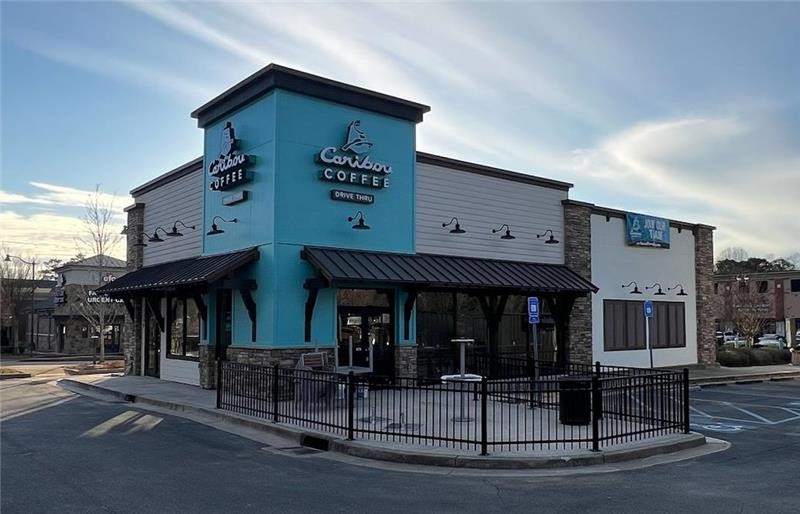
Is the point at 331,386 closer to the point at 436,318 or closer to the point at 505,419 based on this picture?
the point at 505,419

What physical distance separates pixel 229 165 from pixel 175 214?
5.49 m

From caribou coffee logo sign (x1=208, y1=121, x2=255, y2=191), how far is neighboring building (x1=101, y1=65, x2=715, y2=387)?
0.20 ft

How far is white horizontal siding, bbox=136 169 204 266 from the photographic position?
73.5 feet

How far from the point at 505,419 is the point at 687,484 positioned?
17.7ft

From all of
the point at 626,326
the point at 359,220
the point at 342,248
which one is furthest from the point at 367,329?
the point at 626,326

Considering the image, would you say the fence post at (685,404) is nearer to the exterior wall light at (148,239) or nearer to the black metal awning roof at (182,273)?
the black metal awning roof at (182,273)

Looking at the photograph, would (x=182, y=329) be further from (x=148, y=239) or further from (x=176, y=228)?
(x=148, y=239)

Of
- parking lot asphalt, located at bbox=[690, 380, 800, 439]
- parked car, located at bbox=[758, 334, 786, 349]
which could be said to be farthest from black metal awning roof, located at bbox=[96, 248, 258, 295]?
parked car, located at bbox=[758, 334, 786, 349]

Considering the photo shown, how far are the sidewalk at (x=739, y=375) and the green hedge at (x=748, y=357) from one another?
0.65 m

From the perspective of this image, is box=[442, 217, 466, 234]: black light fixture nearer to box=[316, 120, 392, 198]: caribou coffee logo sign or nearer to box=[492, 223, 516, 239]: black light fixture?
box=[492, 223, 516, 239]: black light fixture

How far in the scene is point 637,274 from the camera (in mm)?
28203

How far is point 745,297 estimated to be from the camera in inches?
2015

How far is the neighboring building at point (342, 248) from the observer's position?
1822 cm

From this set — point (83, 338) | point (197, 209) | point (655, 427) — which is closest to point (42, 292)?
point (83, 338)
